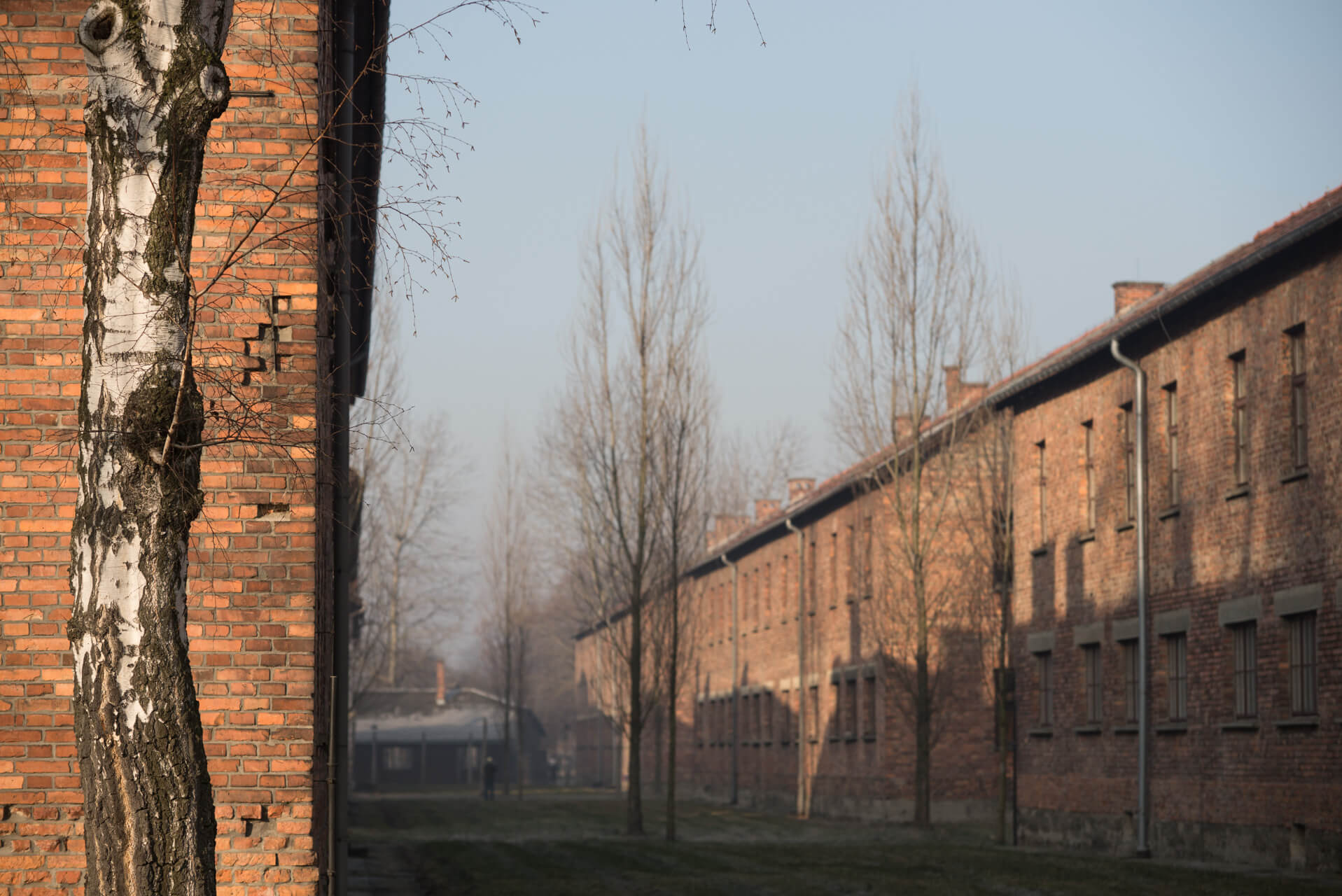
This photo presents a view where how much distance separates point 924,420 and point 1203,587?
9.84 m

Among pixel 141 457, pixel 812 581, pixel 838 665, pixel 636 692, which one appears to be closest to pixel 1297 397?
pixel 636 692

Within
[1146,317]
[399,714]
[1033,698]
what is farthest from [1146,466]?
[399,714]

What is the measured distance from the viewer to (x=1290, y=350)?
1922 cm

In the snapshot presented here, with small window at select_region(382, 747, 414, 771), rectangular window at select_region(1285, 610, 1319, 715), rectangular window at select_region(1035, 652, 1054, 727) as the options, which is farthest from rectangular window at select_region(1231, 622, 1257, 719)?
small window at select_region(382, 747, 414, 771)

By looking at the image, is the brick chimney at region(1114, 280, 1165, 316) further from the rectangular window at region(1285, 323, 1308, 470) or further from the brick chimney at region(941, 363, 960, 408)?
the rectangular window at region(1285, 323, 1308, 470)

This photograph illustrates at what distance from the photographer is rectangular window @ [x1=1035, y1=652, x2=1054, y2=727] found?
26641 millimetres

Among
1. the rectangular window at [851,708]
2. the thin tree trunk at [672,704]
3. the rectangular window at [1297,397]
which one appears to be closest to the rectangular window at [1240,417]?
the rectangular window at [1297,397]

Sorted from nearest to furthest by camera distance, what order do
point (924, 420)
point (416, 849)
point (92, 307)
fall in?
point (92, 307), point (416, 849), point (924, 420)

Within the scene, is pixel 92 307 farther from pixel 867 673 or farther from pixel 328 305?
pixel 867 673

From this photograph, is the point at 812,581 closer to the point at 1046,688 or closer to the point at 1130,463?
the point at 1046,688

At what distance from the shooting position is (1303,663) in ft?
61.1

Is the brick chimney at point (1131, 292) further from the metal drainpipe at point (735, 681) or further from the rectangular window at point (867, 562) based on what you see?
the metal drainpipe at point (735, 681)

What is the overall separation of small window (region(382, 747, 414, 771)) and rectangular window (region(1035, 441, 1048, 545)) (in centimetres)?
5099

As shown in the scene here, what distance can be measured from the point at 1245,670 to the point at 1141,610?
2.45m
